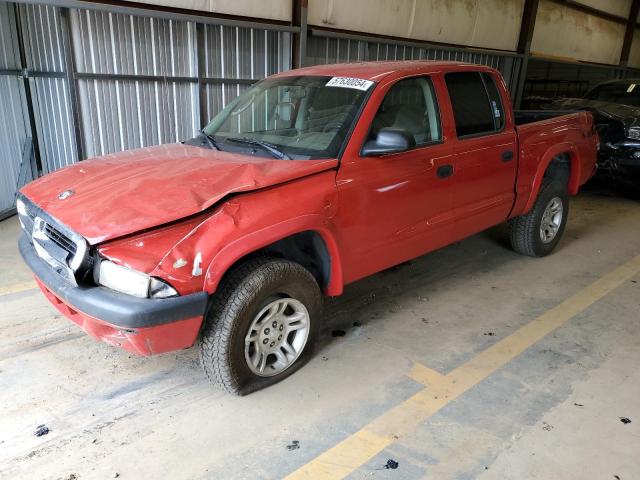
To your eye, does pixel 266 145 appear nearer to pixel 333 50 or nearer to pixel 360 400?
pixel 360 400

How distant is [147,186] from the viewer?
9.15ft

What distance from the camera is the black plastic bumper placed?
2328 mm

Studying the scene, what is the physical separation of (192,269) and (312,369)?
3.90ft

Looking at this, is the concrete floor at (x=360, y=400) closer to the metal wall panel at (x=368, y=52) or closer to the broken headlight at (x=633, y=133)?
the broken headlight at (x=633, y=133)

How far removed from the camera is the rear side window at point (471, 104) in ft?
12.6

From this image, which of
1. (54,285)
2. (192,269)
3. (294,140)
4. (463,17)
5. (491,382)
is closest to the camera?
(192,269)

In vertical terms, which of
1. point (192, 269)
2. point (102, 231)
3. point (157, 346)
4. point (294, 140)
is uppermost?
point (294, 140)

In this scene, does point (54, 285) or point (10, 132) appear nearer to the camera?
point (54, 285)

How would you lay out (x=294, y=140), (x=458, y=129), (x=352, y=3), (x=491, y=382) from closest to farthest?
(x=491, y=382)
(x=294, y=140)
(x=458, y=129)
(x=352, y=3)

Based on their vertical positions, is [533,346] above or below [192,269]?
below

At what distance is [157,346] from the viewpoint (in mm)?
2479

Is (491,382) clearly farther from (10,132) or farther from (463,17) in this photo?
(463,17)

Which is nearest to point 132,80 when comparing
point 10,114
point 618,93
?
point 10,114

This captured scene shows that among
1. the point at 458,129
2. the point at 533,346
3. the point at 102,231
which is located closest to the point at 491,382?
the point at 533,346
